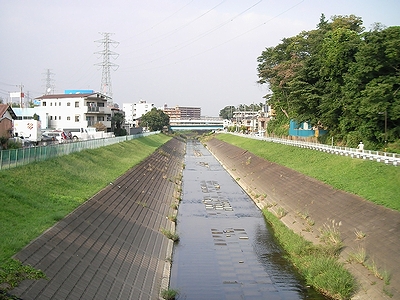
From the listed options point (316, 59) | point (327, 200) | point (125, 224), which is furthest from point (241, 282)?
point (316, 59)

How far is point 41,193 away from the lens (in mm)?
20234

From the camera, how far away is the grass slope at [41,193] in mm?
13953

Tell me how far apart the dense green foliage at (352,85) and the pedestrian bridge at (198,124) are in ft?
315

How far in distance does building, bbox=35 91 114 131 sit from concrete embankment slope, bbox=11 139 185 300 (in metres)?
43.4

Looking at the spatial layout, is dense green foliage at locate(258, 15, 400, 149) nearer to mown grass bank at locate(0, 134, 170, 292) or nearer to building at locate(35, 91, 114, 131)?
mown grass bank at locate(0, 134, 170, 292)

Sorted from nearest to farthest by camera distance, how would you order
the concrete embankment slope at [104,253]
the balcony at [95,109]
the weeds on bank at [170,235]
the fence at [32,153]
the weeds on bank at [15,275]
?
the weeds on bank at [15,275]
the concrete embankment slope at [104,253]
the fence at [32,153]
the weeds on bank at [170,235]
the balcony at [95,109]

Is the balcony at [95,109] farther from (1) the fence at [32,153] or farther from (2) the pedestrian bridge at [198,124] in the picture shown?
(2) the pedestrian bridge at [198,124]

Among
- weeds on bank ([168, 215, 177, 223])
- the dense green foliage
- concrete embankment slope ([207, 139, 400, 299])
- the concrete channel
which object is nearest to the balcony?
the dense green foliage

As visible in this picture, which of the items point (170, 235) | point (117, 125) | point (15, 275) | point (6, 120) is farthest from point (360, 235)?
point (117, 125)

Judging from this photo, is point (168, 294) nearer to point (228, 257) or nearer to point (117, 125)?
point (228, 257)

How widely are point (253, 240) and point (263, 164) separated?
24.9m

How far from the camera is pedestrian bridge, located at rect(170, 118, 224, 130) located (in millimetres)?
158250

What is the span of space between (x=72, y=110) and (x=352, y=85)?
43.5m

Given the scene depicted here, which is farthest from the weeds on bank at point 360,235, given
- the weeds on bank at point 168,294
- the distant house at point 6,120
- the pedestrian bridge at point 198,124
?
the pedestrian bridge at point 198,124
